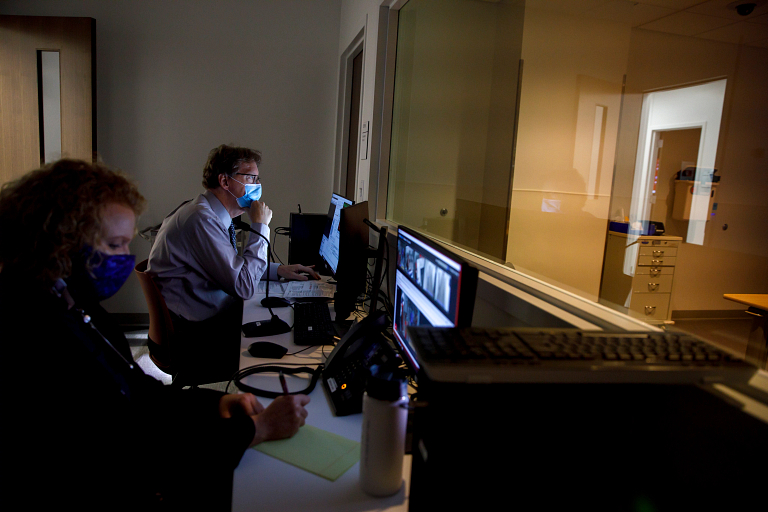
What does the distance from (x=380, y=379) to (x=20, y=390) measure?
2.05 ft

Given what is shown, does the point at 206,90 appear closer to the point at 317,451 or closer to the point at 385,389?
the point at 317,451

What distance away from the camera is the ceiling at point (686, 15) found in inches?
81.1

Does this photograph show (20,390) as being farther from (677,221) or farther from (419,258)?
(677,221)

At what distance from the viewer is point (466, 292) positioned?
0.86 meters

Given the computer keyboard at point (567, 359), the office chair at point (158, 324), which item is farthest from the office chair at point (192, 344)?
the computer keyboard at point (567, 359)

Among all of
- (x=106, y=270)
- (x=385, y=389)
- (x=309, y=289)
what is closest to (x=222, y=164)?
(x=309, y=289)

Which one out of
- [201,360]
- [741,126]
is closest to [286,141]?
[201,360]

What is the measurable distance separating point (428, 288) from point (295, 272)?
1.72 metres

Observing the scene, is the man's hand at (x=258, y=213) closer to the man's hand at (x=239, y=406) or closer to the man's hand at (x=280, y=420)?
the man's hand at (x=239, y=406)

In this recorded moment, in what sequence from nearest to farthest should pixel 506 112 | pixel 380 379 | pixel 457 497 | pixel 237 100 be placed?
1. pixel 457 497
2. pixel 380 379
3. pixel 506 112
4. pixel 237 100

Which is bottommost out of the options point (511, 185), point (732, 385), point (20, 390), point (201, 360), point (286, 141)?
point (201, 360)

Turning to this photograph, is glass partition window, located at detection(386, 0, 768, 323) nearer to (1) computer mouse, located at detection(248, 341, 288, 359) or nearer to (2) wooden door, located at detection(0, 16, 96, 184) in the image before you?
(1) computer mouse, located at detection(248, 341, 288, 359)

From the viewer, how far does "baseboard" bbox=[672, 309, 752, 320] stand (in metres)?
2.07

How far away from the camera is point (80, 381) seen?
2.89 feet
